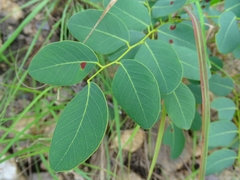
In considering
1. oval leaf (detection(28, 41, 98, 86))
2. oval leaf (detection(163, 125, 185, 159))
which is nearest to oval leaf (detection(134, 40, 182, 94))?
oval leaf (detection(28, 41, 98, 86))

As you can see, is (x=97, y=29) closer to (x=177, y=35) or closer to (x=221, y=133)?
(x=177, y=35)

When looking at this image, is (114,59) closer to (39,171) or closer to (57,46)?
(57,46)

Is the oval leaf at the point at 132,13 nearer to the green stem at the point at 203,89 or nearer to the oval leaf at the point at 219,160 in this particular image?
the green stem at the point at 203,89

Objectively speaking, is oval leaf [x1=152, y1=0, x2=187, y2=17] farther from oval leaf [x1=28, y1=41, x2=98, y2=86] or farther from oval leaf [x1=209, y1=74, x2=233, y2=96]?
oval leaf [x1=209, y1=74, x2=233, y2=96]

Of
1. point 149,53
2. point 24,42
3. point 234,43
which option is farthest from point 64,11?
point 234,43

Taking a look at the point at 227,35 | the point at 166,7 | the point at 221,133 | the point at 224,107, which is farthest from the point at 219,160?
the point at 166,7

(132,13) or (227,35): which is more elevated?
(132,13)
